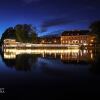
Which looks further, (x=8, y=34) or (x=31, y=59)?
(x=8, y=34)

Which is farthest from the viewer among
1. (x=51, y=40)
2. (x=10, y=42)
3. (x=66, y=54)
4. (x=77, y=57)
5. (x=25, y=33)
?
(x=51, y=40)

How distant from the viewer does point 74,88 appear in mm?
11242

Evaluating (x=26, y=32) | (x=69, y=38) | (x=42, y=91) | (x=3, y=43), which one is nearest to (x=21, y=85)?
(x=42, y=91)

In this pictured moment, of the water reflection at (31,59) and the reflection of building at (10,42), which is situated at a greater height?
the reflection of building at (10,42)

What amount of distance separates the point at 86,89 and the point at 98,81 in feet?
7.41

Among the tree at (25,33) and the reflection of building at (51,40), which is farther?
the reflection of building at (51,40)

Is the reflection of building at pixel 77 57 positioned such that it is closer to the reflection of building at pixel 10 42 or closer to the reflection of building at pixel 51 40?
A: the reflection of building at pixel 10 42

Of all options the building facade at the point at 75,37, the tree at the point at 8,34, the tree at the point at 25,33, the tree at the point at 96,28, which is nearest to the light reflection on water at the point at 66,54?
the tree at the point at 96,28

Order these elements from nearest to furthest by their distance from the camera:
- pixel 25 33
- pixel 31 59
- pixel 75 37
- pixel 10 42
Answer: pixel 31 59
pixel 25 33
pixel 10 42
pixel 75 37

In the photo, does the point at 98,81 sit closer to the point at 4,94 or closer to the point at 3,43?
the point at 4,94

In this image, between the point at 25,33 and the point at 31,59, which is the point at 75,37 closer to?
the point at 25,33

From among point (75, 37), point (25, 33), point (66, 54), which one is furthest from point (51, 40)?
point (66, 54)

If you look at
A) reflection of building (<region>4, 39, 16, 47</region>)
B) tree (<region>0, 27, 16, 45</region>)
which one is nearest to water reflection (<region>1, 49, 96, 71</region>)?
tree (<region>0, 27, 16, 45</region>)

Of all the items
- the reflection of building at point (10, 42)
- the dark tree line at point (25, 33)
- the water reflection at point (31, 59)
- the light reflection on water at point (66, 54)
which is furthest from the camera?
the reflection of building at point (10, 42)
